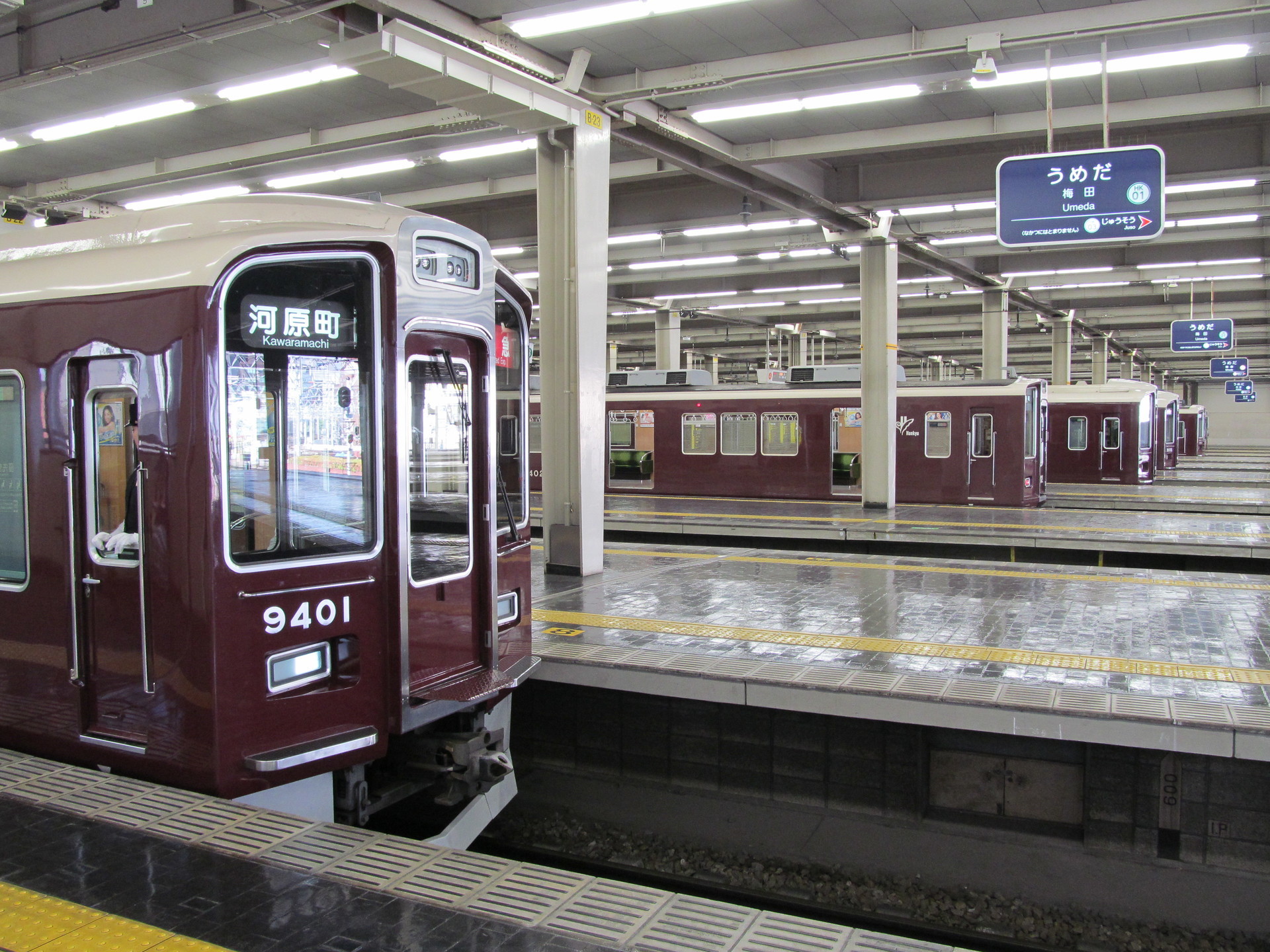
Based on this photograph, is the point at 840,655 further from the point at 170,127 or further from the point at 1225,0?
the point at 170,127

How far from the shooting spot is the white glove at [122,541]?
4.21 metres

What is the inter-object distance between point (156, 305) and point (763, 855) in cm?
469

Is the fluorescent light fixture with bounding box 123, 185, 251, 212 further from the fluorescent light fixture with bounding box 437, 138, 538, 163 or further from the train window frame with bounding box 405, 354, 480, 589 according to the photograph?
the train window frame with bounding box 405, 354, 480, 589

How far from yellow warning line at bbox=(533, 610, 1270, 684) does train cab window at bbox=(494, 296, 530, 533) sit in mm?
2194

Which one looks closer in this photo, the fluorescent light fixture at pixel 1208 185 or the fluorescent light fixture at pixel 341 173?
the fluorescent light fixture at pixel 341 173

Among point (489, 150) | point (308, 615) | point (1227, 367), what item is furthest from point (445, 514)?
point (1227, 367)

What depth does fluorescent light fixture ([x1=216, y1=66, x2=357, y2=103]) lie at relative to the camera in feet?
33.1

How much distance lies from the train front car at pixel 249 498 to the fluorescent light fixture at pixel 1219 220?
15276mm

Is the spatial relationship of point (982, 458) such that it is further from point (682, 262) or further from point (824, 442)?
point (682, 262)

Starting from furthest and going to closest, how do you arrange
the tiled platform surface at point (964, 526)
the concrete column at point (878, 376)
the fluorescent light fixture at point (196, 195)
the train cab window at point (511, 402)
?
1. the concrete column at point (878, 376)
2. the fluorescent light fixture at point (196, 195)
3. the tiled platform surface at point (964, 526)
4. the train cab window at point (511, 402)

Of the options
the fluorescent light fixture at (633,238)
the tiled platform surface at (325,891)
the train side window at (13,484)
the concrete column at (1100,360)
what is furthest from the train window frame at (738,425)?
the concrete column at (1100,360)

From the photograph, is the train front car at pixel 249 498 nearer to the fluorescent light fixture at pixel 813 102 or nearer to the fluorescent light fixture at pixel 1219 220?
the fluorescent light fixture at pixel 813 102

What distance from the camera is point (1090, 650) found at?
6.82m

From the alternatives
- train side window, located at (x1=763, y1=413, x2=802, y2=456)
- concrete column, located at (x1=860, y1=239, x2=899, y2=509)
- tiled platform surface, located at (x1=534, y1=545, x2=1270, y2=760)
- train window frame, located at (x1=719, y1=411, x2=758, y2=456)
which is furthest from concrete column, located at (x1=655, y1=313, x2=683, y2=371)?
tiled platform surface, located at (x1=534, y1=545, x2=1270, y2=760)
